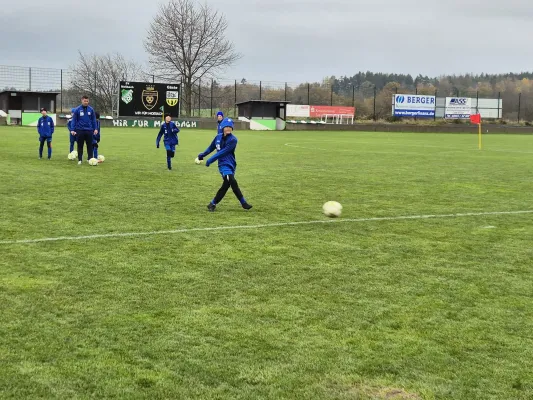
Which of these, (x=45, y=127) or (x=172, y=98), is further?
(x=172, y=98)

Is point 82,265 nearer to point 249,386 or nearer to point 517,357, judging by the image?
point 249,386

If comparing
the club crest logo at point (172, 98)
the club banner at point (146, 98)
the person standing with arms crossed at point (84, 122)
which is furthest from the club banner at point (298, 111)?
the person standing with arms crossed at point (84, 122)

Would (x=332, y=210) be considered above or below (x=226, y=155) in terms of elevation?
below

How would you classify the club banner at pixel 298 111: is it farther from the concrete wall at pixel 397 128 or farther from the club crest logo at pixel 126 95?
the club crest logo at pixel 126 95

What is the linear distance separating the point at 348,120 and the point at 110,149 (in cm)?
4231

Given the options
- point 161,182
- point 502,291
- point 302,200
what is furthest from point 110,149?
point 502,291

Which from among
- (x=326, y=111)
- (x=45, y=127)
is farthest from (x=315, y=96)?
(x=45, y=127)

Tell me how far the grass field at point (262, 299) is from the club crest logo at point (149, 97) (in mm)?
41974

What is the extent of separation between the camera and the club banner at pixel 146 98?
171 feet

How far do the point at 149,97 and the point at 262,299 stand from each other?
49.2m

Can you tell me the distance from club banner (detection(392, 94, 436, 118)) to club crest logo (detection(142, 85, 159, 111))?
25.5 meters

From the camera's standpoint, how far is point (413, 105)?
2559 inches

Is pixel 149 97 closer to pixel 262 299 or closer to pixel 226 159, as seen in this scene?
pixel 226 159

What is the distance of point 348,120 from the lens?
6462 cm
